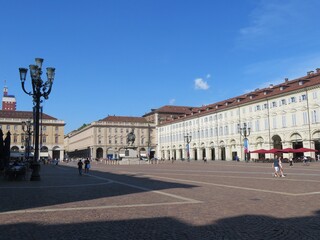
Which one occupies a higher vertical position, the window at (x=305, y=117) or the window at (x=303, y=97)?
the window at (x=303, y=97)

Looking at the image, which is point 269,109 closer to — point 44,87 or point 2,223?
point 44,87

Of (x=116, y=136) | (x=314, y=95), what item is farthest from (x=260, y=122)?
(x=116, y=136)

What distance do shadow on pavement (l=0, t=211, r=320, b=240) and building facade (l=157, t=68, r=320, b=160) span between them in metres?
53.6

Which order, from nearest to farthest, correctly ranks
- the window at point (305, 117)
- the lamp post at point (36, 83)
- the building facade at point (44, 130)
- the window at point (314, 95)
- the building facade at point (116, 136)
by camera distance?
the lamp post at point (36, 83) < the window at point (314, 95) < the window at point (305, 117) < the building facade at point (44, 130) < the building facade at point (116, 136)

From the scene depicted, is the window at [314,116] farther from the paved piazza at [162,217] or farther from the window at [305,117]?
the paved piazza at [162,217]

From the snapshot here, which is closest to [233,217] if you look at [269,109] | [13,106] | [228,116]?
[269,109]

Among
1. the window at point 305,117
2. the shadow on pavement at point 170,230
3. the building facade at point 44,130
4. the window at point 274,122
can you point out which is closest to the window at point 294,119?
the window at point 305,117

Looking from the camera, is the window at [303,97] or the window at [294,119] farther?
the window at [294,119]

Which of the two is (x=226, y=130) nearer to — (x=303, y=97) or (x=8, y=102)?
(x=303, y=97)

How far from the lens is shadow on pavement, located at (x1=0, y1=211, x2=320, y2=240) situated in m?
6.91

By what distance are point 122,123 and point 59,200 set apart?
11895 cm

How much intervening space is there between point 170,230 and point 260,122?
215 ft

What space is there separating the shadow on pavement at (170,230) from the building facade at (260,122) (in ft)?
176

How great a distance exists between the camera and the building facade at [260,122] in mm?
58812
